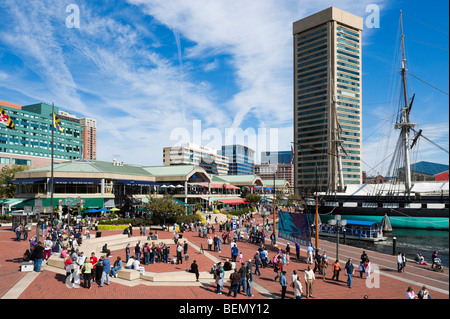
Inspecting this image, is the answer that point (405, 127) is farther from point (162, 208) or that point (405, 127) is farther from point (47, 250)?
point (47, 250)

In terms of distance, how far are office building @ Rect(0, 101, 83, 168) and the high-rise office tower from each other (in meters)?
107

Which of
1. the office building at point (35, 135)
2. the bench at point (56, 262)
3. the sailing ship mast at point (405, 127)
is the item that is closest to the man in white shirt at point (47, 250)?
the bench at point (56, 262)

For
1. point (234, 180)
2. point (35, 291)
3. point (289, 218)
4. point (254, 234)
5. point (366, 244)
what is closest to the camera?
point (35, 291)

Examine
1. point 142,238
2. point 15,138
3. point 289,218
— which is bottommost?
point 142,238

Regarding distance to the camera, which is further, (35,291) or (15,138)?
(15,138)

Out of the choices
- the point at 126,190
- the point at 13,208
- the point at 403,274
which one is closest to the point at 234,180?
the point at 126,190

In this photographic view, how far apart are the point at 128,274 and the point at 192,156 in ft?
528

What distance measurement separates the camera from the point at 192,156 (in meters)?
178

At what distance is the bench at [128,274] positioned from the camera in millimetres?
18122

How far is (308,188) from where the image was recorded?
13988 cm

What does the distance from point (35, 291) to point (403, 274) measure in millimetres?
24091

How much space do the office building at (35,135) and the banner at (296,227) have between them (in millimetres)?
102793

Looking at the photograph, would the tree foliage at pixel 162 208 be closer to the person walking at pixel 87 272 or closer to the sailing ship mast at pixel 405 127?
the person walking at pixel 87 272
